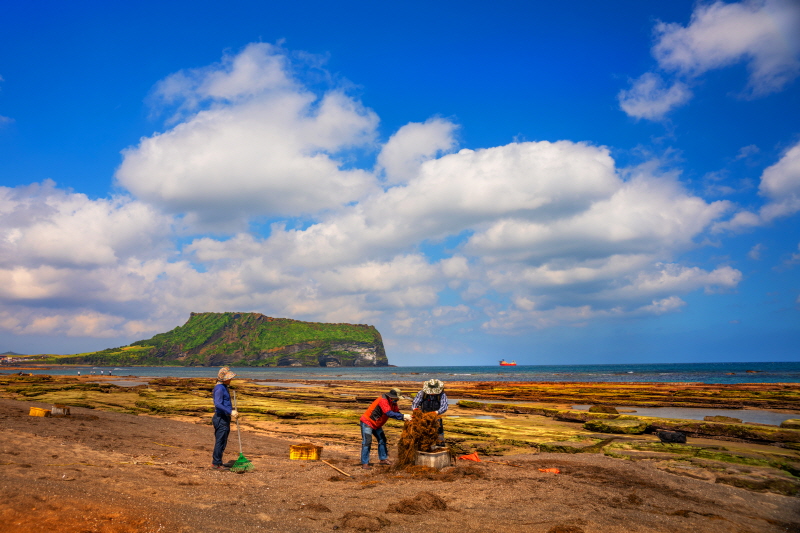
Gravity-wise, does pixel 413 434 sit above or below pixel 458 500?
above

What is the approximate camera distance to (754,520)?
8.40m

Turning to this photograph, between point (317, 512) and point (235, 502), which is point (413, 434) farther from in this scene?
point (235, 502)

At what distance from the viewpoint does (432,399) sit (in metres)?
12.2

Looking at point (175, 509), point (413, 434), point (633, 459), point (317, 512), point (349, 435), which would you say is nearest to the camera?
point (175, 509)

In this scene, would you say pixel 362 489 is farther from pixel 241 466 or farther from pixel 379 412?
pixel 241 466

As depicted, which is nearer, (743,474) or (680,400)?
(743,474)

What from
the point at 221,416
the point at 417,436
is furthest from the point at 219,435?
the point at 417,436

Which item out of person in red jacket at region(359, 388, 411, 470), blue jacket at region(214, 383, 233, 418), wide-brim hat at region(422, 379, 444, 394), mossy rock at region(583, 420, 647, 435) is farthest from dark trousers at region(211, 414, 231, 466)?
mossy rock at region(583, 420, 647, 435)

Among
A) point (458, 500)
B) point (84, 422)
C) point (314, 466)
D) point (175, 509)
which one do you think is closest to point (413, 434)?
point (458, 500)

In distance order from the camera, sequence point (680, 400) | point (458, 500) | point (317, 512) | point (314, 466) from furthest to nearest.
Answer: point (680, 400)
point (314, 466)
point (458, 500)
point (317, 512)

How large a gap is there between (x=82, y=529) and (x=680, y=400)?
42960 mm

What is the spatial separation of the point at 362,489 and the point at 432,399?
3208 mm

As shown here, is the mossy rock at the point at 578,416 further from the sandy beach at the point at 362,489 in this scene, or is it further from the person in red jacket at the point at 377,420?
the person in red jacket at the point at 377,420

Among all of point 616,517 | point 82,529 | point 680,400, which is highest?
point 82,529
